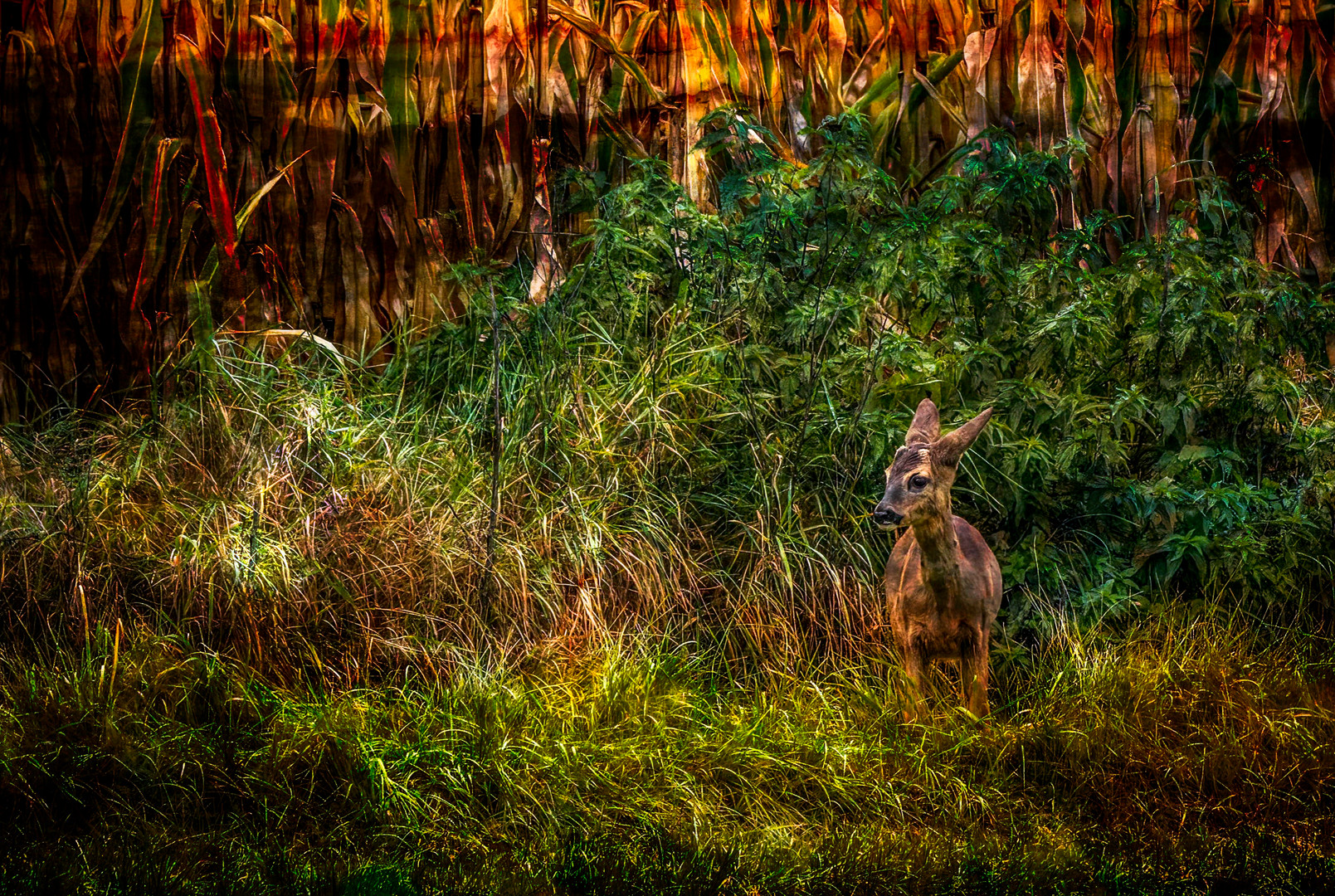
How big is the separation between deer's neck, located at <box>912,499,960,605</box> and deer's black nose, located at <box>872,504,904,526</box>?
199 mm

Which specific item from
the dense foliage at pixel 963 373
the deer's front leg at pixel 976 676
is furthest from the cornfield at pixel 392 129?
the deer's front leg at pixel 976 676

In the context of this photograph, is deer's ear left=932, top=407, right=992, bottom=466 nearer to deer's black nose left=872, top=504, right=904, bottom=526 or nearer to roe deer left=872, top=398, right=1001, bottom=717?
roe deer left=872, top=398, right=1001, bottom=717

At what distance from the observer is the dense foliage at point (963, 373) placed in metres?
5.39

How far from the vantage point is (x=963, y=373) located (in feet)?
18.4

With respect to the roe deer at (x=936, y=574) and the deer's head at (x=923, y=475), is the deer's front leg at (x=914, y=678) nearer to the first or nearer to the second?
the roe deer at (x=936, y=574)

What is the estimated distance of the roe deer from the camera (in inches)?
173

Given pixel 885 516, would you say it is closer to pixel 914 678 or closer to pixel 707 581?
pixel 914 678

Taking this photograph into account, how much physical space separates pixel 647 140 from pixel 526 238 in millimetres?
976

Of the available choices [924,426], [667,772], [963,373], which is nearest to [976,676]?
[924,426]

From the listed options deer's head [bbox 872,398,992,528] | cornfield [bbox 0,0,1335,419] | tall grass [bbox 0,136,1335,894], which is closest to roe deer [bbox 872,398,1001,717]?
deer's head [bbox 872,398,992,528]

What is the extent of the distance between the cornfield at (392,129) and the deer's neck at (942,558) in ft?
11.4

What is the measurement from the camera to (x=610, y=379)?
19.9 ft

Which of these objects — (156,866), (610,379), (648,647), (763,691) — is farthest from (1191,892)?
(610,379)

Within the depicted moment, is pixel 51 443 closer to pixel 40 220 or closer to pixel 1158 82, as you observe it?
pixel 40 220
